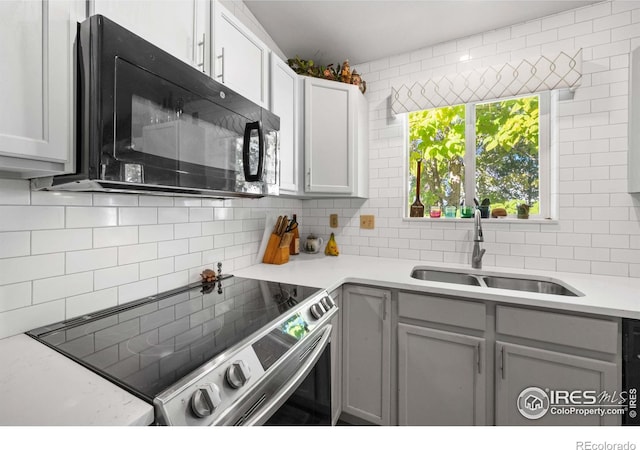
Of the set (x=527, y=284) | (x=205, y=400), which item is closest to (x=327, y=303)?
(x=205, y=400)

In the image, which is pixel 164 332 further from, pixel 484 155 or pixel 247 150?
pixel 484 155

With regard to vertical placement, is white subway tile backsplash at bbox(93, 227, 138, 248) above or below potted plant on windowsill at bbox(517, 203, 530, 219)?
below

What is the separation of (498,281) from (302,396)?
142 cm

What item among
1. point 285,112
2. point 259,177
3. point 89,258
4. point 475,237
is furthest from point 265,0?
point 475,237

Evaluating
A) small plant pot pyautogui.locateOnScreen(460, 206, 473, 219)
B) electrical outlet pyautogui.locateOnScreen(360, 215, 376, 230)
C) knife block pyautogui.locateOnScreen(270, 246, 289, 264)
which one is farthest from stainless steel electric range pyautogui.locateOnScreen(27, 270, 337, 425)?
small plant pot pyautogui.locateOnScreen(460, 206, 473, 219)

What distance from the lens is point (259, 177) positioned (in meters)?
1.23

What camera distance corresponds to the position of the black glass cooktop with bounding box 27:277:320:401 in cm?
73

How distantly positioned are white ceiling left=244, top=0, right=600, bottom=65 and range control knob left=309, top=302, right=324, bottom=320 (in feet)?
5.93

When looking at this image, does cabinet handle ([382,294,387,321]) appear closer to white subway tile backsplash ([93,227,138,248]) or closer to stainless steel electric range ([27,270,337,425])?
stainless steel electric range ([27,270,337,425])

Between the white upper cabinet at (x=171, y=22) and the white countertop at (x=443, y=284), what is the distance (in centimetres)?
112

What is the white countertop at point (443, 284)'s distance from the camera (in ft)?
3.94

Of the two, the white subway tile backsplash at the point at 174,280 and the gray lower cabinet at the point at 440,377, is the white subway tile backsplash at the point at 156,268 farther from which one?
the gray lower cabinet at the point at 440,377

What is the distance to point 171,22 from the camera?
108 centimetres

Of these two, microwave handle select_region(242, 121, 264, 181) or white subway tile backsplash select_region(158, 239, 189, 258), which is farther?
white subway tile backsplash select_region(158, 239, 189, 258)
